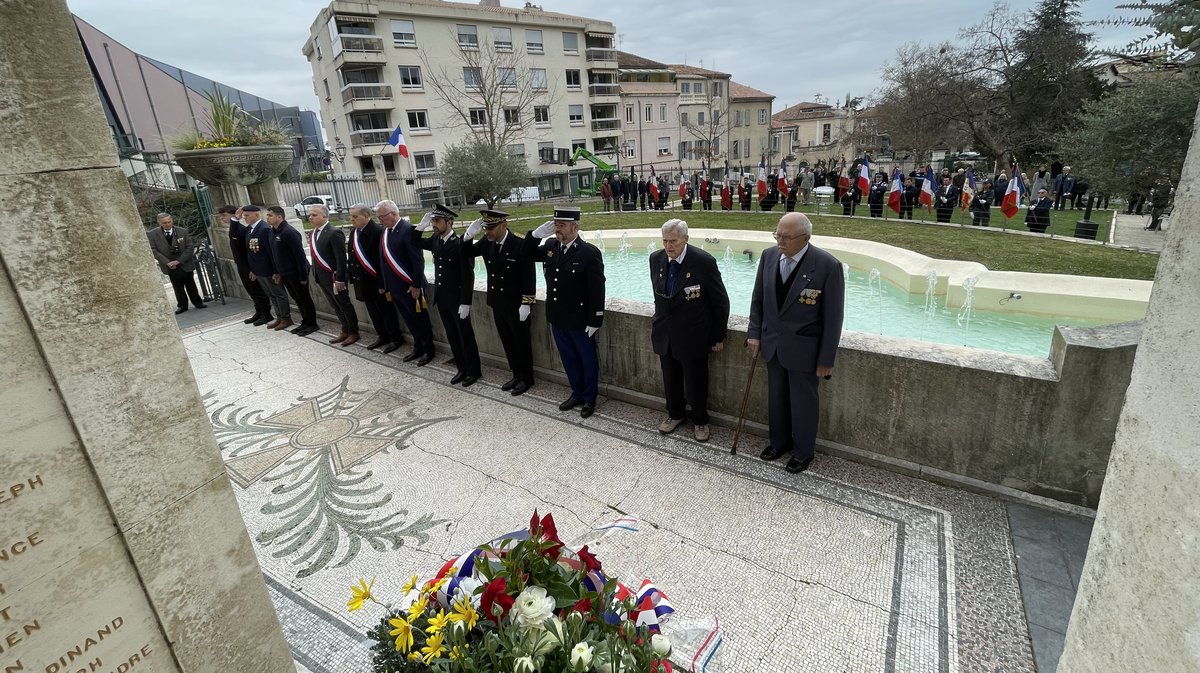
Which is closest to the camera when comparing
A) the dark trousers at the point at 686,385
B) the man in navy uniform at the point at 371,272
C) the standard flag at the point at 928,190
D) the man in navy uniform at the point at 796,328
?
the man in navy uniform at the point at 796,328

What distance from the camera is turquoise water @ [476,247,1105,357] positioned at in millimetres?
7259

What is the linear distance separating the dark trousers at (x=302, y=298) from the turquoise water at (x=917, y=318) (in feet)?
11.8

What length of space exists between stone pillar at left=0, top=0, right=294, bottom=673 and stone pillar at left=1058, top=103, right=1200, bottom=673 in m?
2.36

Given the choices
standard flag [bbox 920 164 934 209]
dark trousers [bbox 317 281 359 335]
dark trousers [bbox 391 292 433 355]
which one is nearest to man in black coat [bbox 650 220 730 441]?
dark trousers [bbox 391 292 433 355]

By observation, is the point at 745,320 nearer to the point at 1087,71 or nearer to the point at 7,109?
the point at 7,109

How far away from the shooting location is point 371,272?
6.82m

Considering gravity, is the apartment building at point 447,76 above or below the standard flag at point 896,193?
above

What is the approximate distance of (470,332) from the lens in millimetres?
5887

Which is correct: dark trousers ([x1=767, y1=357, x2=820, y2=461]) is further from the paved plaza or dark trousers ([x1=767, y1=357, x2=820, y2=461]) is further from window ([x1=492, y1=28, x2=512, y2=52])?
window ([x1=492, y1=28, x2=512, y2=52])

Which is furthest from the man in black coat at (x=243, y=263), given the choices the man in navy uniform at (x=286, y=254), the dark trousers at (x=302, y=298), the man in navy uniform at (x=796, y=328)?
the man in navy uniform at (x=796, y=328)

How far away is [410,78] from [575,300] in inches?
1490

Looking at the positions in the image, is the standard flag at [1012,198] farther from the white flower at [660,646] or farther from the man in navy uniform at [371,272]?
the white flower at [660,646]

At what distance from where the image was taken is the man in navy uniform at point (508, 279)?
208 inches

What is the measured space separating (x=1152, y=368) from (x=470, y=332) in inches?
215
